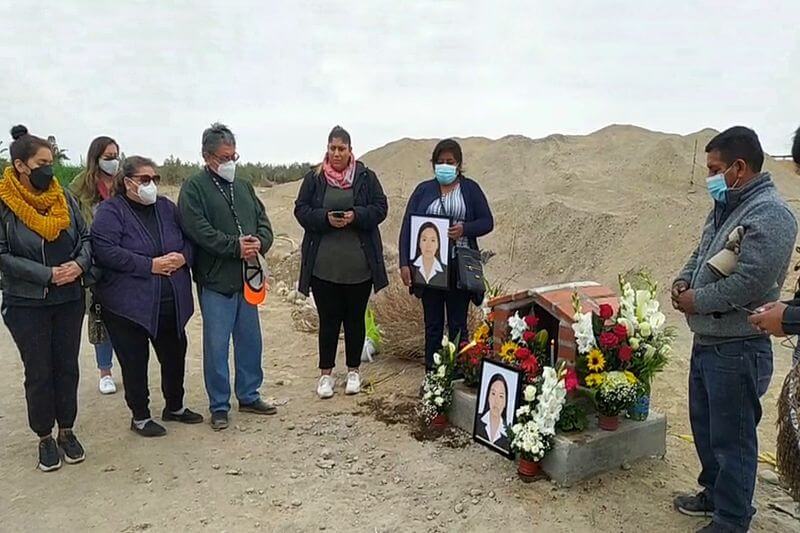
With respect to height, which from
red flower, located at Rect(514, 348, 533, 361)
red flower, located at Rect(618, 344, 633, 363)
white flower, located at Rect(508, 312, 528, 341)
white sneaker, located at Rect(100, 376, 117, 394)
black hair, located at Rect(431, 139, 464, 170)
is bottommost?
white sneaker, located at Rect(100, 376, 117, 394)

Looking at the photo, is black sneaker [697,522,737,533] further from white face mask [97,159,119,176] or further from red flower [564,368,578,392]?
white face mask [97,159,119,176]

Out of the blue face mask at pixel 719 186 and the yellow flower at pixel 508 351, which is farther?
the yellow flower at pixel 508 351

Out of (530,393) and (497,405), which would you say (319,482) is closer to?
(497,405)

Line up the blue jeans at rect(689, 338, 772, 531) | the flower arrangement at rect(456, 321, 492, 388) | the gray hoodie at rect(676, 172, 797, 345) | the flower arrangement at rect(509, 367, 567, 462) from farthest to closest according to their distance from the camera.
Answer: the flower arrangement at rect(456, 321, 492, 388) < the flower arrangement at rect(509, 367, 567, 462) < the blue jeans at rect(689, 338, 772, 531) < the gray hoodie at rect(676, 172, 797, 345)

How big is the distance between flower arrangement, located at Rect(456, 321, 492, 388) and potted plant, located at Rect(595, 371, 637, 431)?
82cm

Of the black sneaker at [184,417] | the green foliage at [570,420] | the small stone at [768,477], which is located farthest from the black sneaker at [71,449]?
the small stone at [768,477]

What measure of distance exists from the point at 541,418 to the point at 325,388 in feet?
6.52

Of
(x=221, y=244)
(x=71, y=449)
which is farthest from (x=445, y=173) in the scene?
(x=71, y=449)

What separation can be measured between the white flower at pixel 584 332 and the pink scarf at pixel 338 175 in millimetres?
1862

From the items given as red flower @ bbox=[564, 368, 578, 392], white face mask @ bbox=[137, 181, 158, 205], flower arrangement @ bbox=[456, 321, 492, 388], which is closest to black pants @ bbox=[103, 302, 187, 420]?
white face mask @ bbox=[137, 181, 158, 205]

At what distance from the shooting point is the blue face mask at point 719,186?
282 cm

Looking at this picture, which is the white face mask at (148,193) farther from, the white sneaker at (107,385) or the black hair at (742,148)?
the black hair at (742,148)

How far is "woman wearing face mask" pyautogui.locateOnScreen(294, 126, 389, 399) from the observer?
4.41 meters

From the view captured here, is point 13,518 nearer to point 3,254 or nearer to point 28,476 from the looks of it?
point 28,476
